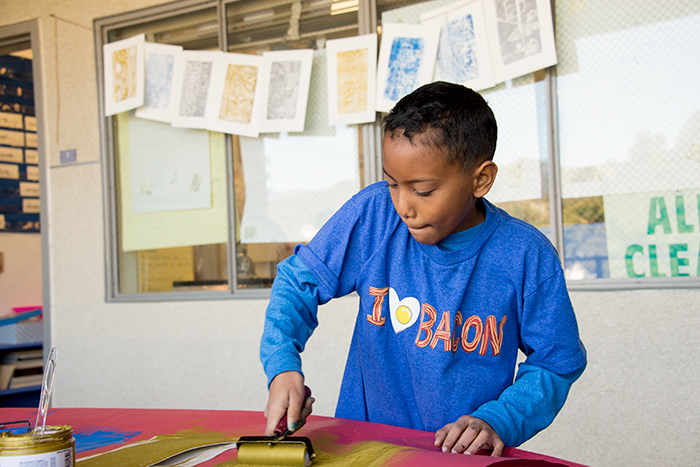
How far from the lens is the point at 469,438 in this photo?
96 cm

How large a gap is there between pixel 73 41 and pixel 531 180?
10.1ft

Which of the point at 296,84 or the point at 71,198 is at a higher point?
the point at 296,84

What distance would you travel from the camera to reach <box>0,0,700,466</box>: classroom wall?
103 inches

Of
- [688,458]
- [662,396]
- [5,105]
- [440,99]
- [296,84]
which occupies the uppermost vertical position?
[5,105]

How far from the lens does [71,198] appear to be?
397 cm

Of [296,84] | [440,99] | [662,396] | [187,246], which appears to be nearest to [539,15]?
[296,84]

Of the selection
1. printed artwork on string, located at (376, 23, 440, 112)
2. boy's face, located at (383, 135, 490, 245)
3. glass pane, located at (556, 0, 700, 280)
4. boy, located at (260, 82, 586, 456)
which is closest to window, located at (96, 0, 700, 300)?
glass pane, located at (556, 0, 700, 280)

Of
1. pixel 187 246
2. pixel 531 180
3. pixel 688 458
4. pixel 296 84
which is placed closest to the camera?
pixel 688 458

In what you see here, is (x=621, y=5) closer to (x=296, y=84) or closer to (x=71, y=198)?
(x=296, y=84)

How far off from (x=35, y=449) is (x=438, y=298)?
73 cm

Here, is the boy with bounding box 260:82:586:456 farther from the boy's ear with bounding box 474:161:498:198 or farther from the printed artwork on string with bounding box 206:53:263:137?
the printed artwork on string with bounding box 206:53:263:137

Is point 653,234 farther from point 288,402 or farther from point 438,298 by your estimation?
point 288,402

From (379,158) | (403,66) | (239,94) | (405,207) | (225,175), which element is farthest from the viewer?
(225,175)

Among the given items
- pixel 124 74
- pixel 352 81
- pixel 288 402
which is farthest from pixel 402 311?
pixel 124 74
